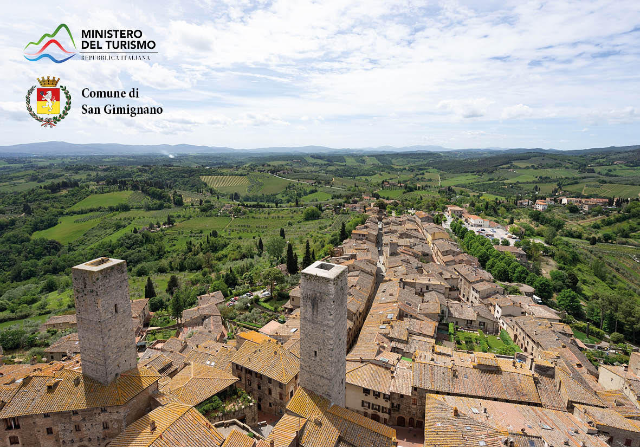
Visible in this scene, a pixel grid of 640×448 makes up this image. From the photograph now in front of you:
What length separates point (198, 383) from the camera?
26.7m

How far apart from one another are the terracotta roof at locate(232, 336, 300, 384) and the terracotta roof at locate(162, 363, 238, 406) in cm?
209

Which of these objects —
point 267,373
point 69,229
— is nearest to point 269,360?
point 267,373

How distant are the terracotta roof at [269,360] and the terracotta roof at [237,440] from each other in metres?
6.70

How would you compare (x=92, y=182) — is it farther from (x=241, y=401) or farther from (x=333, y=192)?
(x=241, y=401)

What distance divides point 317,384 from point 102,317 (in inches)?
610

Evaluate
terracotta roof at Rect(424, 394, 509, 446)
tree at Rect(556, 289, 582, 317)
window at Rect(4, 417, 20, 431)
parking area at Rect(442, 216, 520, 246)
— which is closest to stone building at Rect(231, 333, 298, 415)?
terracotta roof at Rect(424, 394, 509, 446)

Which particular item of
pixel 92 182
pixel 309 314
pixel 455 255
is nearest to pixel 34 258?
pixel 92 182

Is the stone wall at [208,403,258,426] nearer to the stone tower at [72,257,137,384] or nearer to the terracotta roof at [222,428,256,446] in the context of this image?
the terracotta roof at [222,428,256,446]

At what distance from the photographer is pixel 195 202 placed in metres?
154

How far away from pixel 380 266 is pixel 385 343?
3678 cm

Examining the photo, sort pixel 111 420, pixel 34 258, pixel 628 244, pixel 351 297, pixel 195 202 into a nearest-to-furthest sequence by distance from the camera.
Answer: pixel 111 420 < pixel 351 297 < pixel 34 258 < pixel 628 244 < pixel 195 202

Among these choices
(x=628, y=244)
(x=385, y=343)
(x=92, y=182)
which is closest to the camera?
(x=385, y=343)

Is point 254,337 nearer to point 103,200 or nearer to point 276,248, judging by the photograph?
point 276,248

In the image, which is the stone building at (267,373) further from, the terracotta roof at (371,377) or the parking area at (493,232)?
the parking area at (493,232)
